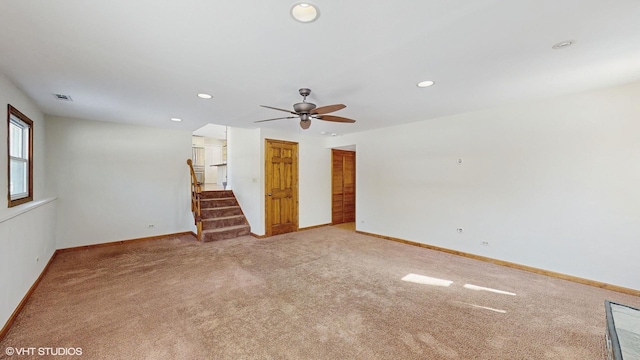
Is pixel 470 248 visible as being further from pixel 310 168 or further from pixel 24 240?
pixel 24 240

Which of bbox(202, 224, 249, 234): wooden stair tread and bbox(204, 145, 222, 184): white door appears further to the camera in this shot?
bbox(204, 145, 222, 184): white door

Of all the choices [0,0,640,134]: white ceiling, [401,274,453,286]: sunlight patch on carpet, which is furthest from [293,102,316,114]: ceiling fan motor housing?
[401,274,453,286]: sunlight patch on carpet

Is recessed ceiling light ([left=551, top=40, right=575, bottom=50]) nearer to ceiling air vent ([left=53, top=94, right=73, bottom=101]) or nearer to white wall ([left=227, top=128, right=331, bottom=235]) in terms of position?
white wall ([left=227, top=128, right=331, bottom=235])

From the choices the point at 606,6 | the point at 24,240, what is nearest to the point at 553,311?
the point at 606,6

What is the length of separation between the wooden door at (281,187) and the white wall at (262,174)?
0.12 m

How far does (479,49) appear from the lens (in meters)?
2.13

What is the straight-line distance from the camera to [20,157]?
11.2ft

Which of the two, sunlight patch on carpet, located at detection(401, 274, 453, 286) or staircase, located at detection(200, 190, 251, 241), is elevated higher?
staircase, located at detection(200, 190, 251, 241)

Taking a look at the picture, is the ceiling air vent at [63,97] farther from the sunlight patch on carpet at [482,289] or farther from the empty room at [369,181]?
the sunlight patch on carpet at [482,289]

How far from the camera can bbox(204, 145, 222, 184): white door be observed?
10.6 metres

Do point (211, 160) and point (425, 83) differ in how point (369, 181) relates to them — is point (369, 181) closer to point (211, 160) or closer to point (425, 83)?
point (425, 83)

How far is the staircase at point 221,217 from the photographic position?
5.36 metres

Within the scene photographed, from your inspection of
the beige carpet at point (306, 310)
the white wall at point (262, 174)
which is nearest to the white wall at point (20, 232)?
the beige carpet at point (306, 310)

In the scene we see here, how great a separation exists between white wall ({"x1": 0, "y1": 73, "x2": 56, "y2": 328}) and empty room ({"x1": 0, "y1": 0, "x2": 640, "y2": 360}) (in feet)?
0.13
